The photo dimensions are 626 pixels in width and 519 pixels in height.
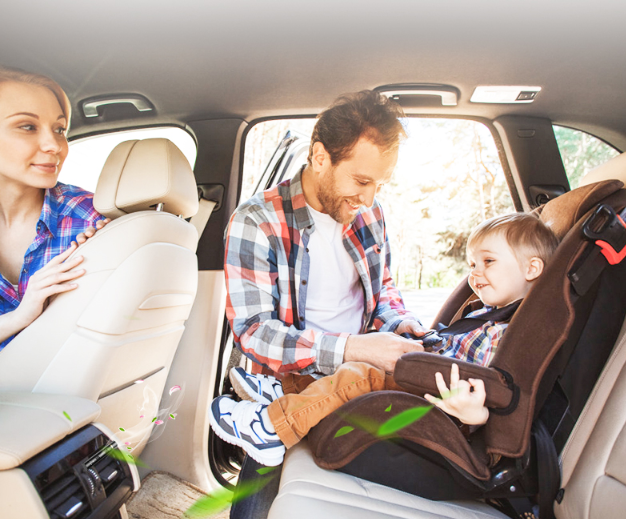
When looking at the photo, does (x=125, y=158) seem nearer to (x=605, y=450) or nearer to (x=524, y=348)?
(x=524, y=348)

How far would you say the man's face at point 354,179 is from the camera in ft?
4.87

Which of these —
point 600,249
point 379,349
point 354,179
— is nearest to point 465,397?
point 379,349

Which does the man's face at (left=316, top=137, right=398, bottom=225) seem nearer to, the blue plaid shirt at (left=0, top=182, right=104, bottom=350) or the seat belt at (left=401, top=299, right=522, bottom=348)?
the seat belt at (left=401, top=299, right=522, bottom=348)

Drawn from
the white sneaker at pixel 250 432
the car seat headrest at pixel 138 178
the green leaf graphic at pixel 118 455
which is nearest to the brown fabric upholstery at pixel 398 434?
the white sneaker at pixel 250 432

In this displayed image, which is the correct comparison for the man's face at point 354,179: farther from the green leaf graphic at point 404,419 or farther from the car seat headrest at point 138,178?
the green leaf graphic at point 404,419

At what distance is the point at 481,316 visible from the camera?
4.43 ft

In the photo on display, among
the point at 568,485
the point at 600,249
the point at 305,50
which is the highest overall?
→ the point at 305,50

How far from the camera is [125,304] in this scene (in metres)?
1.29

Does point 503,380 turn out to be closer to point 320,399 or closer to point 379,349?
point 379,349

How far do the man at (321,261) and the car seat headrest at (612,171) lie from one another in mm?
634

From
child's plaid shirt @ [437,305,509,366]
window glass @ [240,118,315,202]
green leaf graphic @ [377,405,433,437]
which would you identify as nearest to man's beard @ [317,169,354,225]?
window glass @ [240,118,315,202]

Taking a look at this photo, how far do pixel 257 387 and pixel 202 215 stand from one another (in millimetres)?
794

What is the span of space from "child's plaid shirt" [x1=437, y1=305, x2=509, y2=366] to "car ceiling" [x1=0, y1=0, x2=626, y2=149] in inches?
30.1

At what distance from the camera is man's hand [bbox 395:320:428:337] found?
150cm
